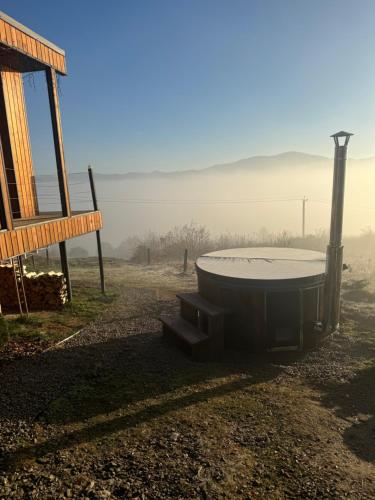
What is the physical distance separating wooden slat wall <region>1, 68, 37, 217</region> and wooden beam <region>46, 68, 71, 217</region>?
138cm

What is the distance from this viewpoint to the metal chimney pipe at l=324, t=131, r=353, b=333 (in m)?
7.12

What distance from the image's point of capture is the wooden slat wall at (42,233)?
803cm

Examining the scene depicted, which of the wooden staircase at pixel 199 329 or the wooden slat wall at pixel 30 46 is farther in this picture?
the wooden slat wall at pixel 30 46

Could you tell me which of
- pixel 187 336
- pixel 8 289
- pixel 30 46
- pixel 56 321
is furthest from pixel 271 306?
pixel 30 46

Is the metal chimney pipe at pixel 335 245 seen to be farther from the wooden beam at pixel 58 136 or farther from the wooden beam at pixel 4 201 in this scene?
the wooden beam at pixel 58 136

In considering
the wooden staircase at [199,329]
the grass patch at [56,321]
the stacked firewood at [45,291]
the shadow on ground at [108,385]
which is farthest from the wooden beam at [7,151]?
the wooden staircase at [199,329]

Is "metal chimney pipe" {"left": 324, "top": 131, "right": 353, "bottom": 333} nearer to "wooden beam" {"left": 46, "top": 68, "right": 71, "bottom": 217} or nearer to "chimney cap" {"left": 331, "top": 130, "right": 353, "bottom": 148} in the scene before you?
"chimney cap" {"left": 331, "top": 130, "right": 353, "bottom": 148}

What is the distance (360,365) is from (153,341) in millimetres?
4481

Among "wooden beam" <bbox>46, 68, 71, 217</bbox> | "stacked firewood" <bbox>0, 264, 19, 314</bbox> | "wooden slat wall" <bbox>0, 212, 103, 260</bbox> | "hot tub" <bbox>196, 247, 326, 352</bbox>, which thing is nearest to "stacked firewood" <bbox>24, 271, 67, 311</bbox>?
"stacked firewood" <bbox>0, 264, 19, 314</bbox>

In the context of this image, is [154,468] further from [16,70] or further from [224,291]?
[16,70]

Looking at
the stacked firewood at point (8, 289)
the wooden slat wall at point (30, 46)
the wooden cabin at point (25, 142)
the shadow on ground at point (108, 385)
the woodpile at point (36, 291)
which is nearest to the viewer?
the shadow on ground at point (108, 385)

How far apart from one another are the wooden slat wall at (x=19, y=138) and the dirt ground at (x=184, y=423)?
6.08m

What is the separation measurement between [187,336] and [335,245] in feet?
12.0

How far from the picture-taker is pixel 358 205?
167 meters
